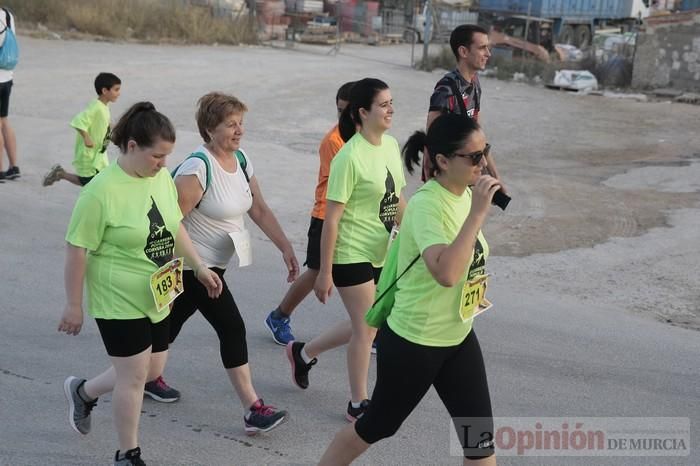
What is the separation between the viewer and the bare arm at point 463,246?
11.0 feet

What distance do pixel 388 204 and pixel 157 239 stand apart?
1.40m

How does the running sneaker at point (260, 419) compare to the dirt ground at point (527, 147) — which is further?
the dirt ground at point (527, 147)

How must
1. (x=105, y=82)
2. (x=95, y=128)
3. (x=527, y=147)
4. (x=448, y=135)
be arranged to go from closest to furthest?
1. (x=448, y=135)
2. (x=105, y=82)
3. (x=95, y=128)
4. (x=527, y=147)

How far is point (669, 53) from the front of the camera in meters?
24.4

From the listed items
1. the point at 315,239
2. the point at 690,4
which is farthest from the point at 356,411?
the point at 690,4

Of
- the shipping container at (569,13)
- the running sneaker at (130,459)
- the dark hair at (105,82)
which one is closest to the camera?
the running sneaker at (130,459)

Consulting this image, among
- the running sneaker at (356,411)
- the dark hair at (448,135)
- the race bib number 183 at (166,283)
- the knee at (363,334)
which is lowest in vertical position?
the running sneaker at (356,411)

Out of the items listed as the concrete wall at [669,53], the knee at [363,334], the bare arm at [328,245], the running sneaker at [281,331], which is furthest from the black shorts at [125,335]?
the concrete wall at [669,53]

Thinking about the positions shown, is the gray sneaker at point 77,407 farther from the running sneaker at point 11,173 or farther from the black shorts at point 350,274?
the running sneaker at point 11,173

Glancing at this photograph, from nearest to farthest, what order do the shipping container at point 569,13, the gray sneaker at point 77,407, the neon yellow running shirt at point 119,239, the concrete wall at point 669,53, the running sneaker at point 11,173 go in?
the neon yellow running shirt at point 119,239 < the gray sneaker at point 77,407 < the running sneaker at point 11,173 < the concrete wall at point 669,53 < the shipping container at point 569,13

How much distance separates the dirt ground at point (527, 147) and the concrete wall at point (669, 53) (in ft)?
8.16

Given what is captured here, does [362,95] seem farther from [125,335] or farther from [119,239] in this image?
[125,335]

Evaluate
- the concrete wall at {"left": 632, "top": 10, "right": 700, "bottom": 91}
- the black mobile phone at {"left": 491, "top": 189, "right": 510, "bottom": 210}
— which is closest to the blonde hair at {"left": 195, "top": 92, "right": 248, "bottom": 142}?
the black mobile phone at {"left": 491, "top": 189, "right": 510, "bottom": 210}

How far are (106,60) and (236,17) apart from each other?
11121 millimetres
